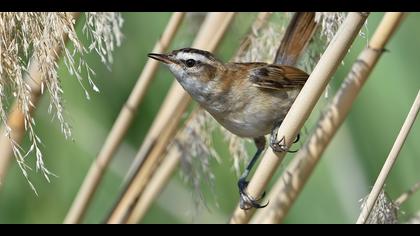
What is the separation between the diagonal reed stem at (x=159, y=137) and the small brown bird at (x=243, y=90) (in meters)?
0.08

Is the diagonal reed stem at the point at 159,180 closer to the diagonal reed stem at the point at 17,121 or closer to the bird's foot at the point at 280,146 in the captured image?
the diagonal reed stem at the point at 17,121

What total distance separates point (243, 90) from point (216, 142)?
2.47 feet

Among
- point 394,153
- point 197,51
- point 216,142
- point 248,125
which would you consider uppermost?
point 394,153

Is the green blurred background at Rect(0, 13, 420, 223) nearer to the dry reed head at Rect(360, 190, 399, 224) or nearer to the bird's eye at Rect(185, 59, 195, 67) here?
the bird's eye at Rect(185, 59, 195, 67)

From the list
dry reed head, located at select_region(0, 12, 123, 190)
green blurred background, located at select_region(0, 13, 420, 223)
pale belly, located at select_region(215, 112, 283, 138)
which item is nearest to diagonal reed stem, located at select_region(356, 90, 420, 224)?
dry reed head, located at select_region(0, 12, 123, 190)

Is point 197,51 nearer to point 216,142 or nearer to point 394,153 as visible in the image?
point 394,153

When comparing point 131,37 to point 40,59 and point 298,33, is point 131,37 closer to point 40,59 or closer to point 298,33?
point 298,33

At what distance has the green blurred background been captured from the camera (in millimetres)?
2355

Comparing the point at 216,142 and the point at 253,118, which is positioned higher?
the point at 253,118

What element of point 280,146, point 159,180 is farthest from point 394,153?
point 159,180

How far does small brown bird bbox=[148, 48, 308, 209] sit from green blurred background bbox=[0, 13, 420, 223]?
1.06 feet

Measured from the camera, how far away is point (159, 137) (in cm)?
207

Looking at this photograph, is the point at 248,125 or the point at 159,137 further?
the point at 159,137

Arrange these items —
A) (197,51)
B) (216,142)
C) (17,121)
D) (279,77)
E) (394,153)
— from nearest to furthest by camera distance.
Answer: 1. (394,153)
2. (17,121)
3. (197,51)
4. (279,77)
5. (216,142)
